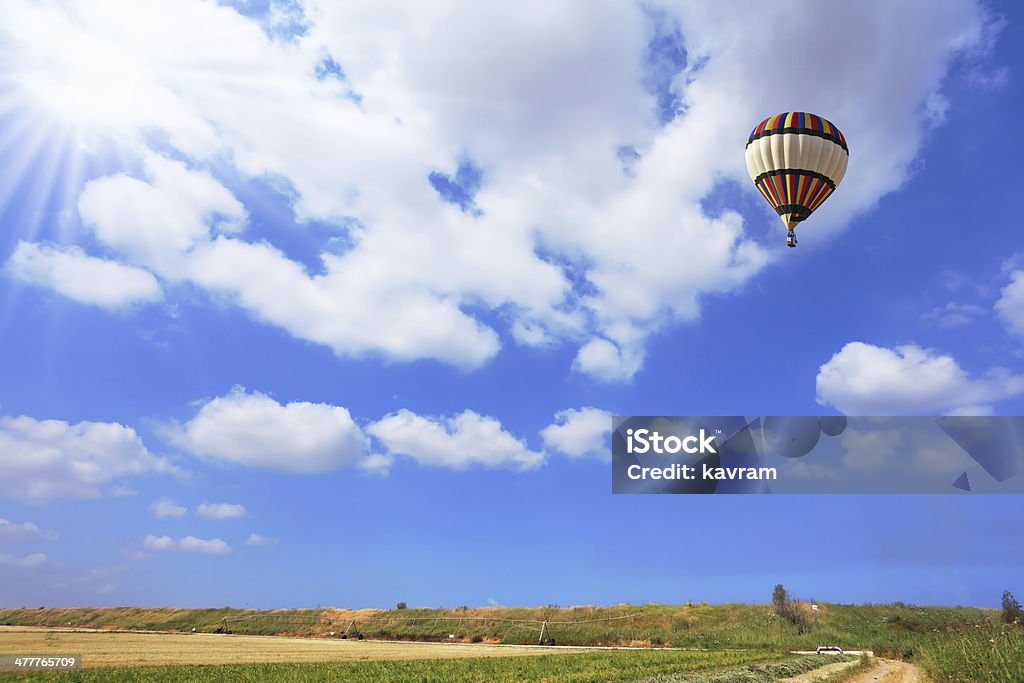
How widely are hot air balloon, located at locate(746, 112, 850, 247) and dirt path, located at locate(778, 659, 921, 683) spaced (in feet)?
85.6

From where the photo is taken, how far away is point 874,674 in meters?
37.8

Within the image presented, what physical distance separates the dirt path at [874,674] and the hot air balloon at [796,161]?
85.6 feet

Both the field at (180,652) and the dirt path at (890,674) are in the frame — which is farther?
the field at (180,652)

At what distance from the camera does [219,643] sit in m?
60.3

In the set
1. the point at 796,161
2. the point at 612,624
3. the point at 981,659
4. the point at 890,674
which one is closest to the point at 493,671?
the point at 981,659

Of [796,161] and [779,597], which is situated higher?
[796,161]

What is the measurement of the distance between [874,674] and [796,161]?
30568 mm

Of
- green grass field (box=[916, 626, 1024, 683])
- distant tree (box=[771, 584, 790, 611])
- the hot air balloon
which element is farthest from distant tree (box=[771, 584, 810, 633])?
the hot air balloon

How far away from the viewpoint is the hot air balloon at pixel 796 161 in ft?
148

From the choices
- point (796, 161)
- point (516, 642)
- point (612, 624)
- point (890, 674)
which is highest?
point (796, 161)

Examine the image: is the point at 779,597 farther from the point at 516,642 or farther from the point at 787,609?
the point at 516,642

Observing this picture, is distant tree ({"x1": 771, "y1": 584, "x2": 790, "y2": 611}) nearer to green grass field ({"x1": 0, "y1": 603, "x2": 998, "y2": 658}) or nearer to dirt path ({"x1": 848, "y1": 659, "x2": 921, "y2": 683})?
green grass field ({"x1": 0, "y1": 603, "x2": 998, "y2": 658})

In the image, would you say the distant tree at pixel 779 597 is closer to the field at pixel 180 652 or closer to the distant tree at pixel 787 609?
Result: the distant tree at pixel 787 609

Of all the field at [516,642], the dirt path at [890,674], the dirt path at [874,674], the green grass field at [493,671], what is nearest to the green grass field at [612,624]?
the field at [516,642]
